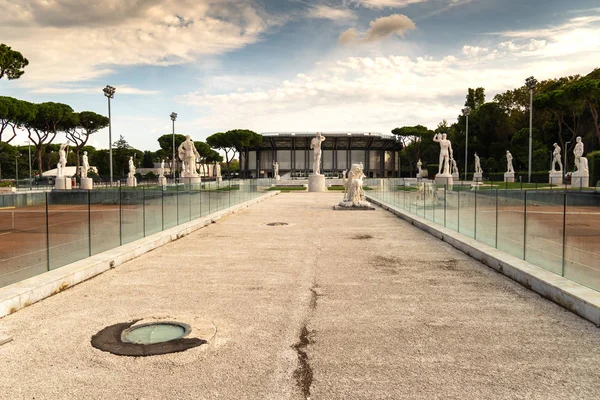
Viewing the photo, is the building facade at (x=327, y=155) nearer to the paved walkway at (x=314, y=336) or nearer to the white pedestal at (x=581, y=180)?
the white pedestal at (x=581, y=180)

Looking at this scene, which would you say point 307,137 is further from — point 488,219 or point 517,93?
point 488,219

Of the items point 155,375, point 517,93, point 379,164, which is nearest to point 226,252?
point 155,375

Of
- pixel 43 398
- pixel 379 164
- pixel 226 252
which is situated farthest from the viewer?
pixel 379 164

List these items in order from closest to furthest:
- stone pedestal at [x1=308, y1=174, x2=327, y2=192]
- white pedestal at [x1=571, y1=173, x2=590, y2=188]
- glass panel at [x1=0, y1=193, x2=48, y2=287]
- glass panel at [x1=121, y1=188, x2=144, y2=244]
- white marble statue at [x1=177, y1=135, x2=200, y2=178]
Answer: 1. glass panel at [x1=0, y1=193, x2=48, y2=287]
2. glass panel at [x1=121, y1=188, x2=144, y2=244]
3. white marble statue at [x1=177, y1=135, x2=200, y2=178]
4. white pedestal at [x1=571, y1=173, x2=590, y2=188]
5. stone pedestal at [x1=308, y1=174, x2=327, y2=192]

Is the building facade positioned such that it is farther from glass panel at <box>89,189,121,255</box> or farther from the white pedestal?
glass panel at <box>89,189,121,255</box>

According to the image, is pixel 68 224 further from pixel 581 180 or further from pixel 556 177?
pixel 556 177

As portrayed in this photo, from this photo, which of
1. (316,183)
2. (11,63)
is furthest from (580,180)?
(11,63)

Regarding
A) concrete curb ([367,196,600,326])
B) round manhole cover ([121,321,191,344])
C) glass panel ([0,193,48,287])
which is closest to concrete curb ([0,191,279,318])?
glass panel ([0,193,48,287])

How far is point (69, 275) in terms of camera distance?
650 cm

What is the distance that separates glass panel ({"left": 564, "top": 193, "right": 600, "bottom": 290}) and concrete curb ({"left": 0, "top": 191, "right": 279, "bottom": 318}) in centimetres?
661

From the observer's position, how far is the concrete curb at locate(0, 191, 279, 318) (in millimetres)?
5352

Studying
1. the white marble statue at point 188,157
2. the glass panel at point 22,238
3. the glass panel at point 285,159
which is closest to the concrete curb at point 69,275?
the glass panel at point 22,238

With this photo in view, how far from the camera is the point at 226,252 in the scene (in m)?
9.44

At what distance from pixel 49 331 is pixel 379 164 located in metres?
122
